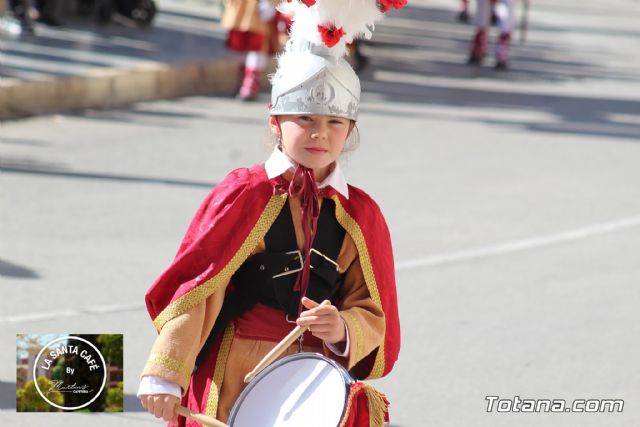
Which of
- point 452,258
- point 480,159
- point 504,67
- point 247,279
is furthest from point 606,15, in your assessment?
point 247,279

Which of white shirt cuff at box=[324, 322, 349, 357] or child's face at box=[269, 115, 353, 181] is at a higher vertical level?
child's face at box=[269, 115, 353, 181]

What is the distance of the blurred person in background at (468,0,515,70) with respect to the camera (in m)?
18.0

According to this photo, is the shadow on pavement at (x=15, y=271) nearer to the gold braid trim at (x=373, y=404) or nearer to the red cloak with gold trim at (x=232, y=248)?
the red cloak with gold trim at (x=232, y=248)

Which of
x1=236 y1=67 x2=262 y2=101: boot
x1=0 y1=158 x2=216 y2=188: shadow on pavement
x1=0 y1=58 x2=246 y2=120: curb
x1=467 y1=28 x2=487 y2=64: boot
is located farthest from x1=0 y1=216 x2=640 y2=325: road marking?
x1=467 y1=28 x2=487 y2=64: boot

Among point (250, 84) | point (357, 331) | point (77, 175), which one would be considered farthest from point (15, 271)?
point (250, 84)

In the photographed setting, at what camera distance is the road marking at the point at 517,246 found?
27.8 ft

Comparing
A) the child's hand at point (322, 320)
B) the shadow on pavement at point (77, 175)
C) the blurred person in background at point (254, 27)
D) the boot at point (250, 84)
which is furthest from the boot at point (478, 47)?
the child's hand at point (322, 320)

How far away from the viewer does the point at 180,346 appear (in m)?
3.88

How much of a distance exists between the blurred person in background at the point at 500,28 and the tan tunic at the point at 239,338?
14185 mm

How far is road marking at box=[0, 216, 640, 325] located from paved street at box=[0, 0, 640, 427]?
20 millimetres

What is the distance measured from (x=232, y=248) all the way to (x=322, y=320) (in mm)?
380

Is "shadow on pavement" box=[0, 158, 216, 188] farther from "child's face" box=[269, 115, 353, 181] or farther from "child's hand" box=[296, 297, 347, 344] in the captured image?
"child's hand" box=[296, 297, 347, 344]

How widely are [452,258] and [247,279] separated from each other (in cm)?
463

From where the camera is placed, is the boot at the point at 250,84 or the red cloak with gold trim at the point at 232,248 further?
the boot at the point at 250,84
